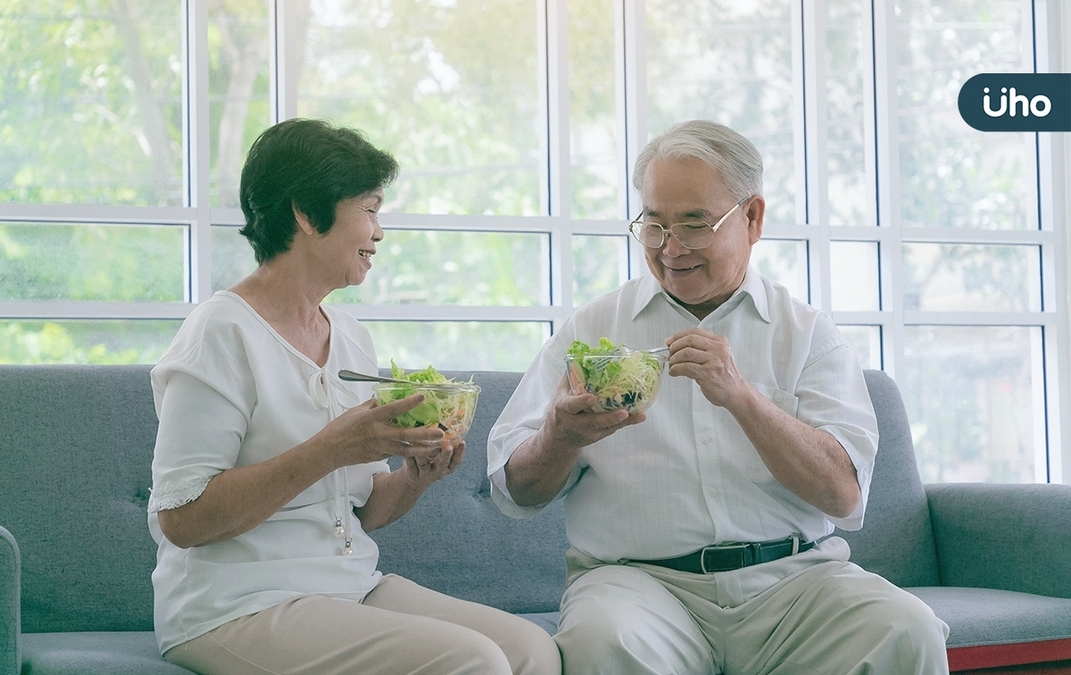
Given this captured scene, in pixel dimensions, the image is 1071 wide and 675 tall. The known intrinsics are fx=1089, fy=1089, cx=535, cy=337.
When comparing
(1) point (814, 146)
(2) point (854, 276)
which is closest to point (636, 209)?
(1) point (814, 146)

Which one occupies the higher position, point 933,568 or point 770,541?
point 770,541

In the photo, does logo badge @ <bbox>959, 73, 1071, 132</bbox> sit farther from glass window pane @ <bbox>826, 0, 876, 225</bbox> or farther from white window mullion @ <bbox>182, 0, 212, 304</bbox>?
white window mullion @ <bbox>182, 0, 212, 304</bbox>

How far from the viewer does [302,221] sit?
192cm

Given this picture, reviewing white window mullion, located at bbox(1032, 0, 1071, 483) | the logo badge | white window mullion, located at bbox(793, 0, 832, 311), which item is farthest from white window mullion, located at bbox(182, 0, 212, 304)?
white window mullion, located at bbox(1032, 0, 1071, 483)

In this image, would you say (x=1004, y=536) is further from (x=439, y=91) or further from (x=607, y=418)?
(x=439, y=91)

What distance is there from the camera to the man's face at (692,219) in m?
2.07

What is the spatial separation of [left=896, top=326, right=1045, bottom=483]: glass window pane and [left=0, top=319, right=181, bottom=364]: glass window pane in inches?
101

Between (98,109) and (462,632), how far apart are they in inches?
83.8

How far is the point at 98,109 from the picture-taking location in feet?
10.2

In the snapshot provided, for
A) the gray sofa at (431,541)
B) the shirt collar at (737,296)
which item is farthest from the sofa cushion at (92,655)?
the shirt collar at (737,296)

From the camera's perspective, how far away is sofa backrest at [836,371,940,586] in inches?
105

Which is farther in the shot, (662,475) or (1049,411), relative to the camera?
(1049,411)

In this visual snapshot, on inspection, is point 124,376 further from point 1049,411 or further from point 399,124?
point 1049,411

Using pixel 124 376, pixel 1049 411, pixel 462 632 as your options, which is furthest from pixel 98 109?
pixel 1049 411
